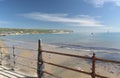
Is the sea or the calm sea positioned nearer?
the sea

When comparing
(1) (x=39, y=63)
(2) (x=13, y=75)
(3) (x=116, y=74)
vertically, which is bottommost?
(3) (x=116, y=74)

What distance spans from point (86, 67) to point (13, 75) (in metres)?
9.77

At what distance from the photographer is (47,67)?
13539 mm

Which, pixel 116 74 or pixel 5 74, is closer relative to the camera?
pixel 5 74

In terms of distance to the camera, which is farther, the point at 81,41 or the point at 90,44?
the point at 81,41

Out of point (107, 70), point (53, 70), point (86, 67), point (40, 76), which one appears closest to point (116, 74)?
point (107, 70)

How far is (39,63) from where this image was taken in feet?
17.6

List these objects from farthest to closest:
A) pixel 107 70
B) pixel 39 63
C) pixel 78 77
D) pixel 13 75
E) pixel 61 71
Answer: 1. pixel 107 70
2. pixel 61 71
3. pixel 78 77
4. pixel 13 75
5. pixel 39 63

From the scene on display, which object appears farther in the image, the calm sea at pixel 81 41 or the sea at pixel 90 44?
the calm sea at pixel 81 41

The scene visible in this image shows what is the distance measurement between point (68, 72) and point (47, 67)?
1853mm

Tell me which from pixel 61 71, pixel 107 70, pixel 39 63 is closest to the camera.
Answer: pixel 39 63

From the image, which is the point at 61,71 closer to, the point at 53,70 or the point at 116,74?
the point at 53,70

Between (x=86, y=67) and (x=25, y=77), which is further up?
(x=25, y=77)

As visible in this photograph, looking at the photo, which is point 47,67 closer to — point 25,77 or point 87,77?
point 87,77
